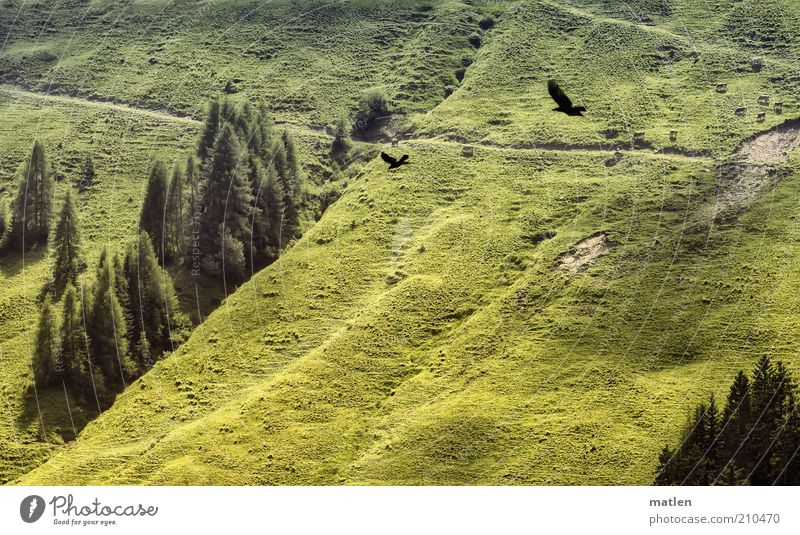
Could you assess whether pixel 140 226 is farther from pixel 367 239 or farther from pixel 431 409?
pixel 431 409

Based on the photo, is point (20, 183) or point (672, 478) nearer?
point (672, 478)

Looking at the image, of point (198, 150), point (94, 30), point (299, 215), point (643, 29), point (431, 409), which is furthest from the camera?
point (94, 30)

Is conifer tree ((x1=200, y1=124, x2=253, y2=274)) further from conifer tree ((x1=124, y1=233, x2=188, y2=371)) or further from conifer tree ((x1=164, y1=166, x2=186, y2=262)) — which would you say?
conifer tree ((x1=124, y1=233, x2=188, y2=371))

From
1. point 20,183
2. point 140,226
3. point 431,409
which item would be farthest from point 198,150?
point 431,409

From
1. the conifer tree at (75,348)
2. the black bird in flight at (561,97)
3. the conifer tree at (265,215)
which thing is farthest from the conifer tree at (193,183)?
the black bird in flight at (561,97)

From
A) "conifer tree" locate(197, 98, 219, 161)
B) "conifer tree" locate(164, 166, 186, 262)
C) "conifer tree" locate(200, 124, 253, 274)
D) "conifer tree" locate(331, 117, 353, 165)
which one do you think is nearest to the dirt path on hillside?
"conifer tree" locate(331, 117, 353, 165)

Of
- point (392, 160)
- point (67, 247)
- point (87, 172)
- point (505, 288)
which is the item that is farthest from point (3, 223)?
point (505, 288)
